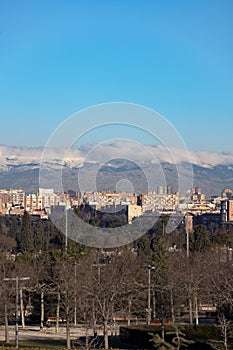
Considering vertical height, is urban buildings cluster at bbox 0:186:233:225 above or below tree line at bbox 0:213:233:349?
above

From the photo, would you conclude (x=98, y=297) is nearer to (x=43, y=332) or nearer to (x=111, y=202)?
(x=43, y=332)

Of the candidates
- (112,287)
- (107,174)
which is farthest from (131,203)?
(112,287)

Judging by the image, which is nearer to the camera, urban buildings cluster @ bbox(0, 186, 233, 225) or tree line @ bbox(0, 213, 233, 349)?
tree line @ bbox(0, 213, 233, 349)

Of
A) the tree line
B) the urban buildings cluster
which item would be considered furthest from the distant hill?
the tree line

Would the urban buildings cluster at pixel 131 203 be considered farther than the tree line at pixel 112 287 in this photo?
Yes

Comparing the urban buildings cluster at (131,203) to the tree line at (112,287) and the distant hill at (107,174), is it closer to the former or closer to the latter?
the distant hill at (107,174)

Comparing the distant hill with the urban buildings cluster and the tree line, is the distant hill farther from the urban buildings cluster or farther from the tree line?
the tree line

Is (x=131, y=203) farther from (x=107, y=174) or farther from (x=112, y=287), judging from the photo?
(x=112, y=287)

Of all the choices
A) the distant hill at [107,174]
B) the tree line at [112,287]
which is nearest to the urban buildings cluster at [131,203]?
the distant hill at [107,174]

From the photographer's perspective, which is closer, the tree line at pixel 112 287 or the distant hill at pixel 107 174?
the tree line at pixel 112 287

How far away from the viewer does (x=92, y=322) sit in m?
17.0

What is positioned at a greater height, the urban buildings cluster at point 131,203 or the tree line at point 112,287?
the urban buildings cluster at point 131,203

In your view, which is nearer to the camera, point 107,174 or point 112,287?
point 112,287

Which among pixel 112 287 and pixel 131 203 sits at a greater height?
pixel 131 203
